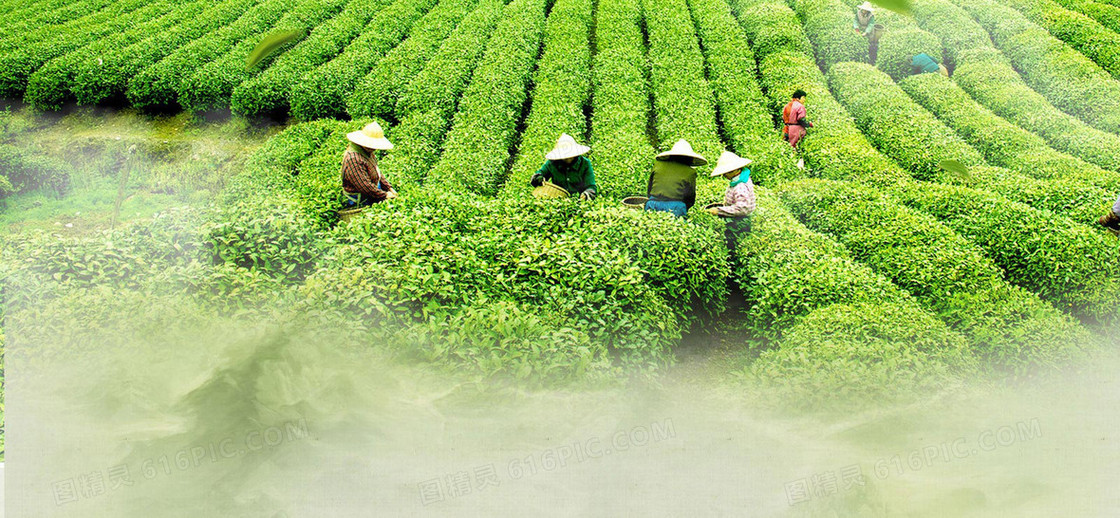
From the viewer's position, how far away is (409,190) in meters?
8.49

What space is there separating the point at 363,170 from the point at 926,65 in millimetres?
15450

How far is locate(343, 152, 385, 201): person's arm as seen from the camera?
27.7 feet

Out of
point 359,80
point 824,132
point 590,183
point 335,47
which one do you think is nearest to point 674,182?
point 590,183

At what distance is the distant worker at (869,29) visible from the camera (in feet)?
61.7

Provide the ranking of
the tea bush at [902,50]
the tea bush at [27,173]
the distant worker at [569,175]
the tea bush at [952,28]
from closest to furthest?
the distant worker at [569,175], the tea bush at [27,173], the tea bush at [902,50], the tea bush at [952,28]

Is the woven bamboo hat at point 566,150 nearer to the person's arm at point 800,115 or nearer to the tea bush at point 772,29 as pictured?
the person's arm at point 800,115

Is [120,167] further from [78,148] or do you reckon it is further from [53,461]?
[53,461]

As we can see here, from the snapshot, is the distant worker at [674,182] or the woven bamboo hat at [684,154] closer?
the woven bamboo hat at [684,154]

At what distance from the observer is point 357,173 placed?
27.7 feet

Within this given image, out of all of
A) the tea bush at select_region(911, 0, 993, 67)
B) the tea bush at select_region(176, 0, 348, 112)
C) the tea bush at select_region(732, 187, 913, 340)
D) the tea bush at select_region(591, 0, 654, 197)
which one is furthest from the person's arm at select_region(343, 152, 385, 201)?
the tea bush at select_region(911, 0, 993, 67)

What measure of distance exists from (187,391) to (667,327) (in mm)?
4681

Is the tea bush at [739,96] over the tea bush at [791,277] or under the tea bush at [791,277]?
under

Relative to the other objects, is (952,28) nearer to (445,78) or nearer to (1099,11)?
(1099,11)

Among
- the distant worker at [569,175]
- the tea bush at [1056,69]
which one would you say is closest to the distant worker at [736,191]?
A: the distant worker at [569,175]
